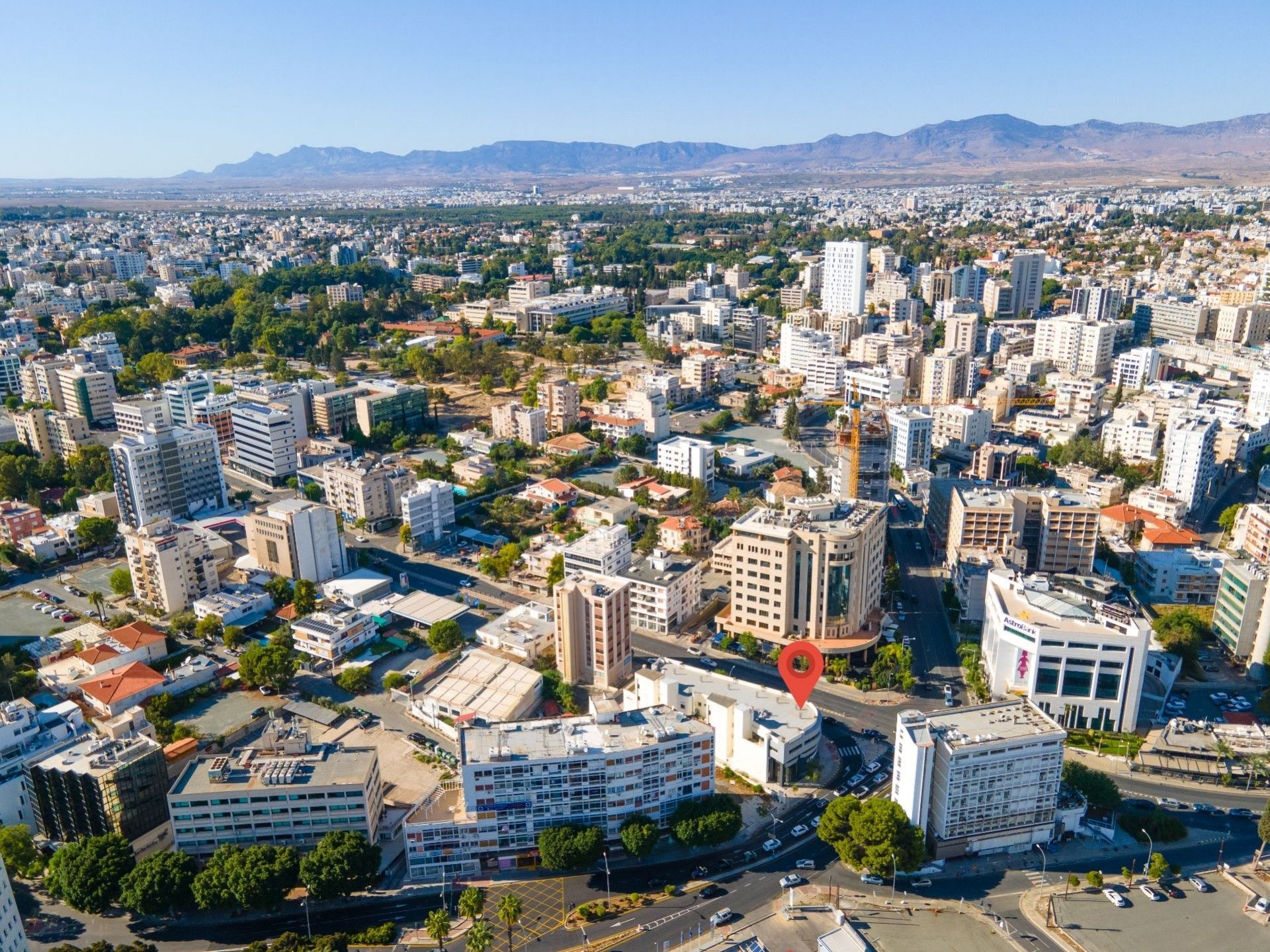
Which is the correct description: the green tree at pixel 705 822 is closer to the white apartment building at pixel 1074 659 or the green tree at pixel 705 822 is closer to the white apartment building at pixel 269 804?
the white apartment building at pixel 269 804

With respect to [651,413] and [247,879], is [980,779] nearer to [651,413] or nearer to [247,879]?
[247,879]

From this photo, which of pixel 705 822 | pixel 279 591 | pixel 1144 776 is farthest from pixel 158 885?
pixel 1144 776

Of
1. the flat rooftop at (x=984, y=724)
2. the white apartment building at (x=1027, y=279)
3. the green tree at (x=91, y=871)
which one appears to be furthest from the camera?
the white apartment building at (x=1027, y=279)

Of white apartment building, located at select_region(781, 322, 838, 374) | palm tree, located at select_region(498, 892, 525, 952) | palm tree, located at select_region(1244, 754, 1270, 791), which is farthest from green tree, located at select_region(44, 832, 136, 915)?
white apartment building, located at select_region(781, 322, 838, 374)

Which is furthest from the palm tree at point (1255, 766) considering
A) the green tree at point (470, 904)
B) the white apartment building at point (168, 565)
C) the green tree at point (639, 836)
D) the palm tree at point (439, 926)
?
the white apartment building at point (168, 565)

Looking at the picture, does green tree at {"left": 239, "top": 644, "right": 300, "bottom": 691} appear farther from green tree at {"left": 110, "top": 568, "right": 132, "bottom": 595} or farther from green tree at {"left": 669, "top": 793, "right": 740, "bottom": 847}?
green tree at {"left": 669, "top": 793, "right": 740, "bottom": 847}
